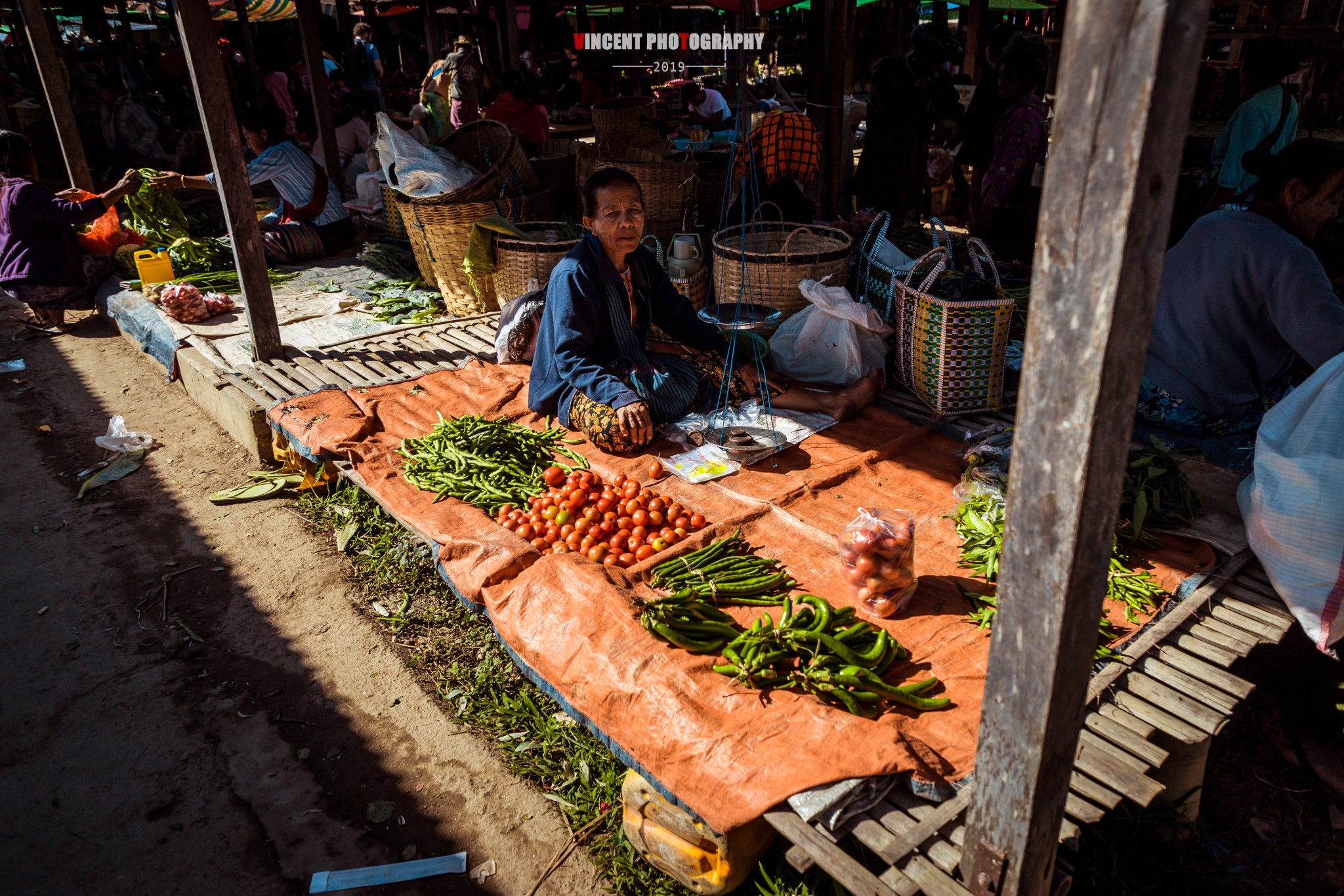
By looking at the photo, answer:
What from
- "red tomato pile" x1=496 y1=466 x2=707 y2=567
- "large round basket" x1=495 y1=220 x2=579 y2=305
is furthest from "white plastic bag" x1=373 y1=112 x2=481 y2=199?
"red tomato pile" x1=496 y1=466 x2=707 y2=567

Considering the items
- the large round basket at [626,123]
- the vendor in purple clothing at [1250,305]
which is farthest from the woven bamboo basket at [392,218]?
the vendor in purple clothing at [1250,305]

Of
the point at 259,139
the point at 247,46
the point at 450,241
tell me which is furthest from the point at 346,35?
the point at 450,241

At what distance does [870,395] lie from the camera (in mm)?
4547

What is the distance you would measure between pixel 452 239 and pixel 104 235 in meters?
3.44

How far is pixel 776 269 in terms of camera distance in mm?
5113

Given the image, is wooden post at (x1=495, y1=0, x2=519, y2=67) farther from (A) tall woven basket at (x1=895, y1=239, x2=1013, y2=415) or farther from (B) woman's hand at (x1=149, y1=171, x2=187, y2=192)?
(A) tall woven basket at (x1=895, y1=239, x2=1013, y2=415)

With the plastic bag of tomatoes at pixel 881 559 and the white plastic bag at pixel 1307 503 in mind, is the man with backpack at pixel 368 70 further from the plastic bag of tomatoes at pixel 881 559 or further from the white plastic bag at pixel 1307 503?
the white plastic bag at pixel 1307 503

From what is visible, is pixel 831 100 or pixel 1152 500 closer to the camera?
pixel 1152 500

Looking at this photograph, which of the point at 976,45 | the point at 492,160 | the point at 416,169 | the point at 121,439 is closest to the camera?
the point at 121,439

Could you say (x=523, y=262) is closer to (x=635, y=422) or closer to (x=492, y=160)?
(x=492, y=160)

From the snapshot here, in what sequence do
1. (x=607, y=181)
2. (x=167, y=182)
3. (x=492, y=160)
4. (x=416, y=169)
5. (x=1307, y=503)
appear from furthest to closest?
(x=167, y=182) → (x=492, y=160) → (x=416, y=169) → (x=607, y=181) → (x=1307, y=503)

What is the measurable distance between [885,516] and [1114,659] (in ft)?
2.75

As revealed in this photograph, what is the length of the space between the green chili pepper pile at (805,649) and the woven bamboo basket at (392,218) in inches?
246

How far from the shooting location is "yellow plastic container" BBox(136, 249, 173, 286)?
6.79 meters
